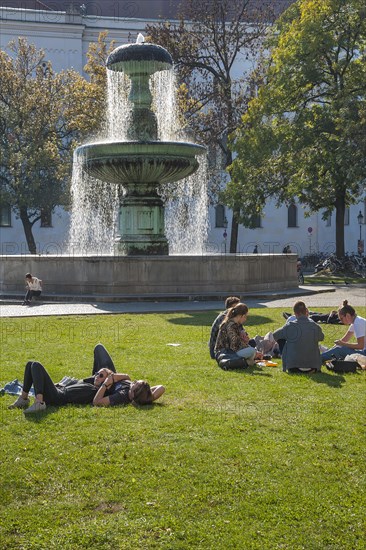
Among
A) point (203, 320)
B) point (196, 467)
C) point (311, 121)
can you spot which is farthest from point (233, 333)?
point (311, 121)

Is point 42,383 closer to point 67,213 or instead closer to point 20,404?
point 20,404

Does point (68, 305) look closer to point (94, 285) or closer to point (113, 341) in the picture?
point (94, 285)

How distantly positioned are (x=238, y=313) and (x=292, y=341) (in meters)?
0.80

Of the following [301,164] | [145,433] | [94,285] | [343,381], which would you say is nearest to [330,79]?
[301,164]

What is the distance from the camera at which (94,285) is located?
755 inches

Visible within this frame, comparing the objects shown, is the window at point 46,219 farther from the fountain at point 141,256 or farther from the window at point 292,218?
the fountain at point 141,256

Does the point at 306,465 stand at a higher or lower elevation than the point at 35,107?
lower

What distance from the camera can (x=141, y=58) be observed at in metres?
20.7

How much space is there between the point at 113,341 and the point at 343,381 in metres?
4.09

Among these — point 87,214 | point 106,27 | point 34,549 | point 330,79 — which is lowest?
point 34,549

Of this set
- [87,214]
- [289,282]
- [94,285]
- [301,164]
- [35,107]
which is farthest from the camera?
[35,107]

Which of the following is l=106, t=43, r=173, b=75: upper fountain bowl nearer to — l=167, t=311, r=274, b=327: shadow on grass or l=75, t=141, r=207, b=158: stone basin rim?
l=75, t=141, r=207, b=158: stone basin rim

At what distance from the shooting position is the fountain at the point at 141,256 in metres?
18.9

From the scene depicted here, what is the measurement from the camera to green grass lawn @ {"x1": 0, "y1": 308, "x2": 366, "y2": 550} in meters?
4.58
